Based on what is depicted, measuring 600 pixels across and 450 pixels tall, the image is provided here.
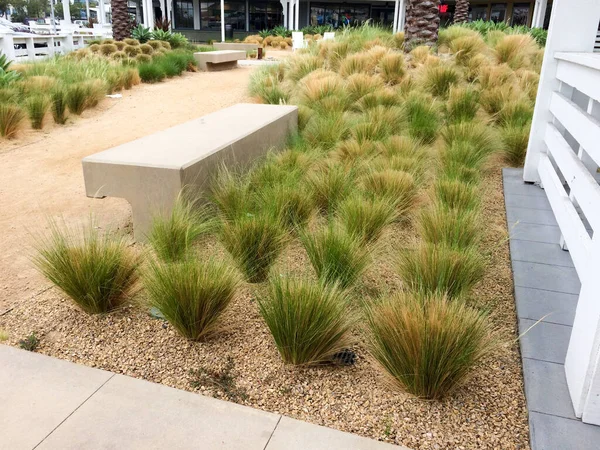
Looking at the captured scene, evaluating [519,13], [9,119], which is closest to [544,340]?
[9,119]

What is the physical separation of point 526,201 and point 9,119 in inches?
251

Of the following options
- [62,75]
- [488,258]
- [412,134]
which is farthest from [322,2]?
[488,258]

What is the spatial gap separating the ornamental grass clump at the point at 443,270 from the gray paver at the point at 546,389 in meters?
0.55

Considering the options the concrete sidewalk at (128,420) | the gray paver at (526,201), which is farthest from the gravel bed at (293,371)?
the gray paver at (526,201)

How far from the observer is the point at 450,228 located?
3.48 meters

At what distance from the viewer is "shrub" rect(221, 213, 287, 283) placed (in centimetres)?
331

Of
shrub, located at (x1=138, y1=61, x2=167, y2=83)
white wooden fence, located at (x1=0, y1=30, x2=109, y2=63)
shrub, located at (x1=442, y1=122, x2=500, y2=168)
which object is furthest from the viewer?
white wooden fence, located at (x1=0, y1=30, x2=109, y2=63)

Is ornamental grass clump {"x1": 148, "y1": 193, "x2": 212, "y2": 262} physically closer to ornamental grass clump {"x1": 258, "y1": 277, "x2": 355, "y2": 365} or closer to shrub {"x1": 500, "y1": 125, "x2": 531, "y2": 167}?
ornamental grass clump {"x1": 258, "y1": 277, "x2": 355, "y2": 365}

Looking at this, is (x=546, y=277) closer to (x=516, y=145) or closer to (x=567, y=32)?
(x=567, y=32)

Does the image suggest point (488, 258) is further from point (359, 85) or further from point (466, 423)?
point (359, 85)

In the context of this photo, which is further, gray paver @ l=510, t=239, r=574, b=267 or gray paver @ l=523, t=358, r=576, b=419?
gray paver @ l=510, t=239, r=574, b=267

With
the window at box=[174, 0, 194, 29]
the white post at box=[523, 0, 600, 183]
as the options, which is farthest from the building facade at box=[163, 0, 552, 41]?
the white post at box=[523, 0, 600, 183]

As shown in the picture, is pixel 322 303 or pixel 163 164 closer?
pixel 322 303

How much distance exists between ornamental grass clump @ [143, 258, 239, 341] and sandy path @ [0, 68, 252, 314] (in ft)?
3.67
